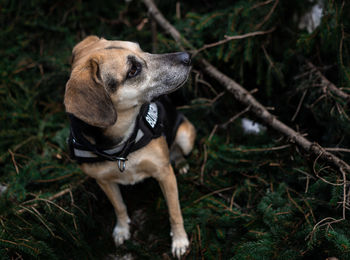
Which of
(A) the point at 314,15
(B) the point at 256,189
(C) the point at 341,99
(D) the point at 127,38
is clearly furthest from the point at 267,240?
(D) the point at 127,38

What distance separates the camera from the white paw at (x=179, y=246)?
2.65 metres

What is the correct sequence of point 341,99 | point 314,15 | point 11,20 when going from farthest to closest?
point 11,20 → point 314,15 → point 341,99

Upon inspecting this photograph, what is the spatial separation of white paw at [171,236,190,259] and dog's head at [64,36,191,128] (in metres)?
1.33

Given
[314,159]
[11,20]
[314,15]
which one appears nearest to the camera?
[314,159]

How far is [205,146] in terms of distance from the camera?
3215 mm

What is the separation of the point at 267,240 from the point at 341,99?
4.72 feet

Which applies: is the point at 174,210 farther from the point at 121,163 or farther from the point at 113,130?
the point at 113,130

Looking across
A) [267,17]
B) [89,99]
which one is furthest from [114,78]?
[267,17]

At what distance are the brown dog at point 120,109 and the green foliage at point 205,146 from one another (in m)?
0.46

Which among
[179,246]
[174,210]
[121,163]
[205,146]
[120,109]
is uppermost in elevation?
[120,109]

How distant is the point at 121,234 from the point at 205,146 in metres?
1.24

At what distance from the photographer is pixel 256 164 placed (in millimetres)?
2795

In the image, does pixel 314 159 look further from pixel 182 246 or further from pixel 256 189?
pixel 182 246

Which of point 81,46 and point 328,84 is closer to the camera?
point 81,46
